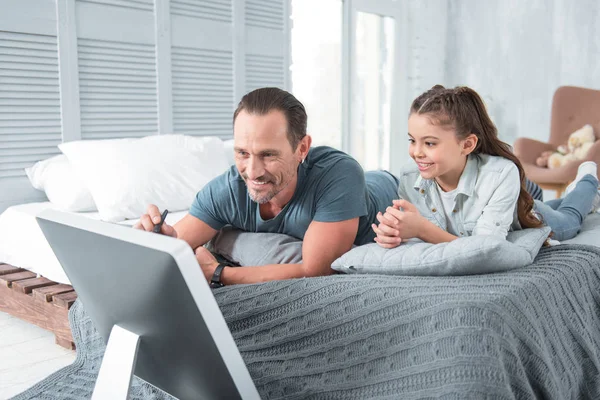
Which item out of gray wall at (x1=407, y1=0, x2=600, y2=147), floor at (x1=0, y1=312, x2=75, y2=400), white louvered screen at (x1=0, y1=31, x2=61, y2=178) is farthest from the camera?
gray wall at (x1=407, y1=0, x2=600, y2=147)

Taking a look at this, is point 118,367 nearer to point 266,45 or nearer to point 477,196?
point 477,196

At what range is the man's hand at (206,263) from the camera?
154 cm

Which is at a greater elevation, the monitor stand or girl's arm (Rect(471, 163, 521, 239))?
girl's arm (Rect(471, 163, 521, 239))

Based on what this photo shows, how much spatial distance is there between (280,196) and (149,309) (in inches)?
29.7

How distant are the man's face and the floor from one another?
0.98 meters

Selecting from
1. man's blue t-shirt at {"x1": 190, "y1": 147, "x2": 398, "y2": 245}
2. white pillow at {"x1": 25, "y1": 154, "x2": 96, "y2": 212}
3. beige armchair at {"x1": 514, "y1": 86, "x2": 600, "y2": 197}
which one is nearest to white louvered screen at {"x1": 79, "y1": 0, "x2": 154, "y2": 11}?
white pillow at {"x1": 25, "y1": 154, "x2": 96, "y2": 212}

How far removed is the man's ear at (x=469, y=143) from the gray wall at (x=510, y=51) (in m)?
3.79

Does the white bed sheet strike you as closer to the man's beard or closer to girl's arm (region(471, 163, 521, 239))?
the man's beard

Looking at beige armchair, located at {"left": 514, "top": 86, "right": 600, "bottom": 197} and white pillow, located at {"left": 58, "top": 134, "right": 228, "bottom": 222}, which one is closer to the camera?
white pillow, located at {"left": 58, "top": 134, "right": 228, "bottom": 222}

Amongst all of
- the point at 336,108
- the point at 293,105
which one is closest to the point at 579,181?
the point at 293,105

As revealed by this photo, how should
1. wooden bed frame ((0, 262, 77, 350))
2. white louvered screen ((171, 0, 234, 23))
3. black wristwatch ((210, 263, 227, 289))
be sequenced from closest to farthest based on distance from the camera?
black wristwatch ((210, 263, 227, 289))
wooden bed frame ((0, 262, 77, 350))
white louvered screen ((171, 0, 234, 23))

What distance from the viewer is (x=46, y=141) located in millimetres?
2980

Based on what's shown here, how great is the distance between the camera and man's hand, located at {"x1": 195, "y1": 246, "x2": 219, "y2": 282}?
154 centimetres

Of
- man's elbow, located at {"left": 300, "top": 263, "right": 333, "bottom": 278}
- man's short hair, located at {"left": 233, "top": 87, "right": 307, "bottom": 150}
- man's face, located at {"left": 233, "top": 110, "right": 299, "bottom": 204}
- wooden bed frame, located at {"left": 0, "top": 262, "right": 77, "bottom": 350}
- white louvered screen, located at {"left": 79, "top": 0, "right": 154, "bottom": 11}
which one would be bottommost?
wooden bed frame, located at {"left": 0, "top": 262, "right": 77, "bottom": 350}
